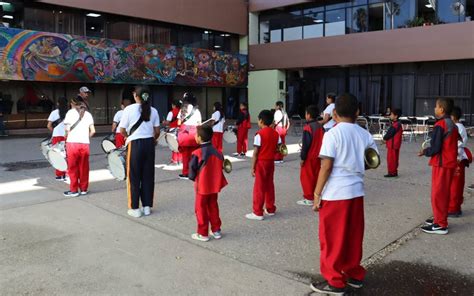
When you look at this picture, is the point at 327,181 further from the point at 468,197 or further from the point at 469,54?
the point at 469,54

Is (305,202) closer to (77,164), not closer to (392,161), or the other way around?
(392,161)

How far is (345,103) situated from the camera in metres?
3.71

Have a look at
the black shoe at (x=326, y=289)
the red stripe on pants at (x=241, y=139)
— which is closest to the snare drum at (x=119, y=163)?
the black shoe at (x=326, y=289)

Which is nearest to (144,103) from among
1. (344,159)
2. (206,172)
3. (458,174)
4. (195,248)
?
(206,172)

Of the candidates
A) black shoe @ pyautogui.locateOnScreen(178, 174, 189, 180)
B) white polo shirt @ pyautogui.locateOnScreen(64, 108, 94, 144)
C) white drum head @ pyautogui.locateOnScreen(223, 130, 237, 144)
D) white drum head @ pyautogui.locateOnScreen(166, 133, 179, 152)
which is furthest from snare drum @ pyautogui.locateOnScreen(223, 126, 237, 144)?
white polo shirt @ pyautogui.locateOnScreen(64, 108, 94, 144)

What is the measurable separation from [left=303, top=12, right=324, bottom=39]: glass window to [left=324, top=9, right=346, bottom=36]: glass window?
32 cm

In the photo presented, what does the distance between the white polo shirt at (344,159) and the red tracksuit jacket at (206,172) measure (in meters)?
1.56

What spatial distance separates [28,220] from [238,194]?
3.22m

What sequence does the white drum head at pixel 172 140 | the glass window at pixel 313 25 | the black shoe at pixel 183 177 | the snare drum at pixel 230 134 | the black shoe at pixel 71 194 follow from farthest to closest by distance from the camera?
the glass window at pixel 313 25 < the snare drum at pixel 230 134 < the white drum head at pixel 172 140 < the black shoe at pixel 183 177 < the black shoe at pixel 71 194

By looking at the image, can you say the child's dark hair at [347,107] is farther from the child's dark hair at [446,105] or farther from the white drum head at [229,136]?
the white drum head at [229,136]

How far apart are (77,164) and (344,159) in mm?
5073

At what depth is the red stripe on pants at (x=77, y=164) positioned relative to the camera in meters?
7.20

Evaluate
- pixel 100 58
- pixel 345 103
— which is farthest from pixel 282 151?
pixel 100 58

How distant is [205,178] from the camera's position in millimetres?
4887
